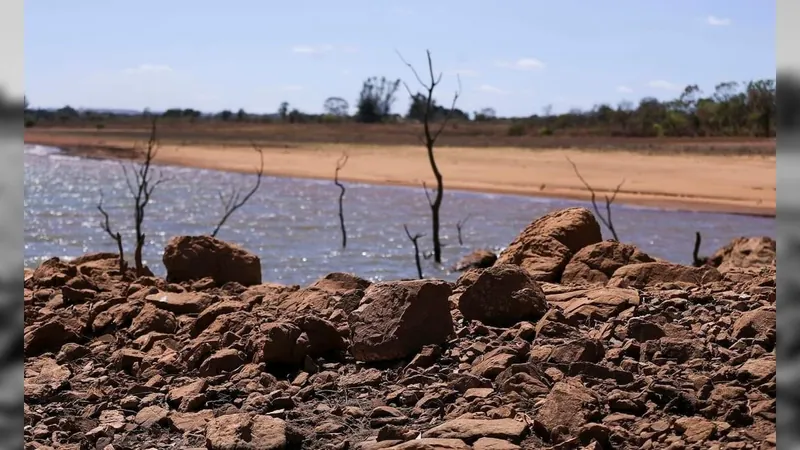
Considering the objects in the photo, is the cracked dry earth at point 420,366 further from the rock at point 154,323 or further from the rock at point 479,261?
the rock at point 479,261

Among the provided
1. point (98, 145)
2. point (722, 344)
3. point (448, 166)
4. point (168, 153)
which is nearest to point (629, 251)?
point (722, 344)

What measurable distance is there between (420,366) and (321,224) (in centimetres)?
1764

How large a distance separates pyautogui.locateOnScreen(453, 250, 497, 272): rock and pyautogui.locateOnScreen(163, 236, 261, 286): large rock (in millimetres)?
4058

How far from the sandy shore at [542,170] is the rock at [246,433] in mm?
20962

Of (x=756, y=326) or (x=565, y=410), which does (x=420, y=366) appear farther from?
(x=756, y=326)

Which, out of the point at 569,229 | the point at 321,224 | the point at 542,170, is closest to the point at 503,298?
the point at 569,229

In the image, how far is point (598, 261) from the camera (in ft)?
20.8

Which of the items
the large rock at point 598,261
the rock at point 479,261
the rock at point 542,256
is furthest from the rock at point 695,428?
the rock at point 479,261

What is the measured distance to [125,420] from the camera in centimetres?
400

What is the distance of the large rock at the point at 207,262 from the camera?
7344 millimetres

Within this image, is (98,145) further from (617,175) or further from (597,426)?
(597,426)

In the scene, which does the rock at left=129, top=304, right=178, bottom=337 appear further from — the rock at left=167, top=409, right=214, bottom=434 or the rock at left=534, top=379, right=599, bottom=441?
the rock at left=534, top=379, right=599, bottom=441

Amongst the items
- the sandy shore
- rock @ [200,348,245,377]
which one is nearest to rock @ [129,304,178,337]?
rock @ [200,348,245,377]

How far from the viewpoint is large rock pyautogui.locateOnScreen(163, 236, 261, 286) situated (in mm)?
7344
